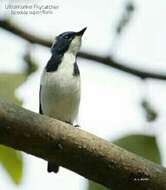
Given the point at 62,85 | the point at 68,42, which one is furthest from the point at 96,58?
the point at 68,42

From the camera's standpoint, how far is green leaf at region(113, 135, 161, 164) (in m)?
1.37

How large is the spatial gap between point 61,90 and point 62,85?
0.03 m

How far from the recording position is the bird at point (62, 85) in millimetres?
2318

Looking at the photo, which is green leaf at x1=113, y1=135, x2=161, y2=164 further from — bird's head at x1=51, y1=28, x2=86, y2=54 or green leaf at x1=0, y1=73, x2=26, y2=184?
bird's head at x1=51, y1=28, x2=86, y2=54

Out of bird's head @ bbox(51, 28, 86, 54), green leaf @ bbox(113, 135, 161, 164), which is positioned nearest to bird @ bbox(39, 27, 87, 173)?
bird's head @ bbox(51, 28, 86, 54)

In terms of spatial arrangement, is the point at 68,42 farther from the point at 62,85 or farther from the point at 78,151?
the point at 78,151

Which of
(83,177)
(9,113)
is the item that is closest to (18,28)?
(9,113)

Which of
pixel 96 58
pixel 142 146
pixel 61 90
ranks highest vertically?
pixel 96 58

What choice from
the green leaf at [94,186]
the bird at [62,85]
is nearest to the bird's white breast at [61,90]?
the bird at [62,85]

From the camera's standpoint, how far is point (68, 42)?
253 centimetres

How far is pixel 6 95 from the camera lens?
4.83 feet

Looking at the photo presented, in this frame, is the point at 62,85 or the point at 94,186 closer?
the point at 94,186

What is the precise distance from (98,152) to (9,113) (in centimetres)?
25

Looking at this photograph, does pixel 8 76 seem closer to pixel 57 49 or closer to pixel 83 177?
pixel 83 177
